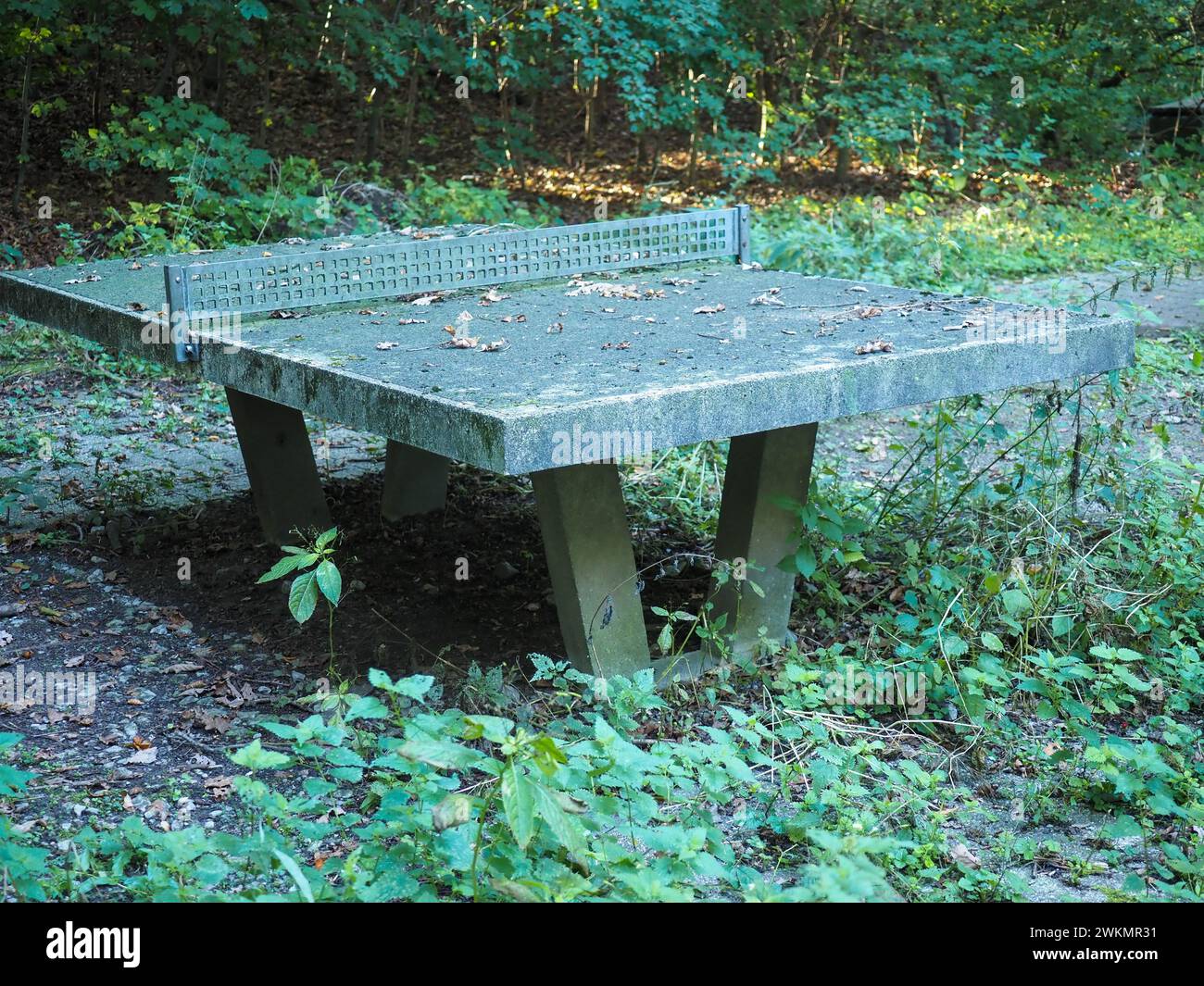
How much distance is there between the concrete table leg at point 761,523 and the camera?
4160 mm

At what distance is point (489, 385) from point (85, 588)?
226 centimetres

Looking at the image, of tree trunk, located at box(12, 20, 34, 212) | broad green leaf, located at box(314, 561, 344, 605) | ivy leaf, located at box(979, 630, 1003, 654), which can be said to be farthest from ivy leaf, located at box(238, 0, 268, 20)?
ivy leaf, located at box(979, 630, 1003, 654)

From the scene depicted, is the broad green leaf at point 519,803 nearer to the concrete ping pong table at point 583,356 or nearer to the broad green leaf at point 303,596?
the concrete ping pong table at point 583,356

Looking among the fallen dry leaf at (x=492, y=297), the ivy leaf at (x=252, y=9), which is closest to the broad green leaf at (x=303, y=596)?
the fallen dry leaf at (x=492, y=297)

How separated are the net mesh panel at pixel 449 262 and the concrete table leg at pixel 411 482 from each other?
42.1 inches

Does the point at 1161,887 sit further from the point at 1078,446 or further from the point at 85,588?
the point at 85,588

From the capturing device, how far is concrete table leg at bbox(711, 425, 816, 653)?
416 centimetres

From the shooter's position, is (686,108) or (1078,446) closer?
(1078,446)

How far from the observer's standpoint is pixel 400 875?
2.41 metres

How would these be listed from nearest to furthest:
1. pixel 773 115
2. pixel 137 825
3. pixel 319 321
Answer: pixel 137 825 → pixel 319 321 → pixel 773 115

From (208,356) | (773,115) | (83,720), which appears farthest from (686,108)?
(83,720)

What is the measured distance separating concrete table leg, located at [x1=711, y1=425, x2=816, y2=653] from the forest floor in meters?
0.53

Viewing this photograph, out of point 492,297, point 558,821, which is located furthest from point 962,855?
point 492,297

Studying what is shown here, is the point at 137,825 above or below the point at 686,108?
below
